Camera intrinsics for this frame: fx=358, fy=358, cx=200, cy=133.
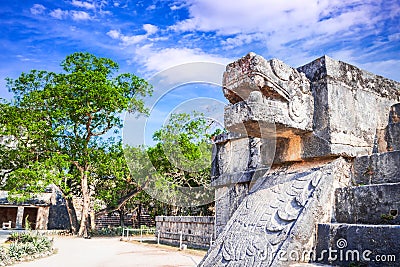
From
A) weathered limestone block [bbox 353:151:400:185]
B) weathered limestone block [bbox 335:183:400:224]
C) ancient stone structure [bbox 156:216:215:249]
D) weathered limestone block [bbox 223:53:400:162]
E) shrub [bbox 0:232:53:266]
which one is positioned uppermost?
weathered limestone block [bbox 223:53:400:162]

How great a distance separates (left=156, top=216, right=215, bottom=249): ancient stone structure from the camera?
466 inches

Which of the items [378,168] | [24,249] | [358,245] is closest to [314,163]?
[378,168]

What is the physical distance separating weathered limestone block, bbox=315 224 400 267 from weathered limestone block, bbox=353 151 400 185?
2.65 ft

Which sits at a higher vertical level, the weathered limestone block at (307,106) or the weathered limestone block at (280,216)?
the weathered limestone block at (307,106)

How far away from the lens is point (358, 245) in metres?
2.55

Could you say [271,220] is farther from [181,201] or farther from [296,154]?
[181,201]

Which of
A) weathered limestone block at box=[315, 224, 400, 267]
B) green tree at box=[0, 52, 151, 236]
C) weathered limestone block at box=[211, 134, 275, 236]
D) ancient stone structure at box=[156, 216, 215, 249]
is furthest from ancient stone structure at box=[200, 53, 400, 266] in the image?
green tree at box=[0, 52, 151, 236]

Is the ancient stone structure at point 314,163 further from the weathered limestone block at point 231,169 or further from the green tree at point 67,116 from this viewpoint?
the green tree at point 67,116

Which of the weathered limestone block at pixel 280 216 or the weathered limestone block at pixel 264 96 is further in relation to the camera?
the weathered limestone block at pixel 264 96

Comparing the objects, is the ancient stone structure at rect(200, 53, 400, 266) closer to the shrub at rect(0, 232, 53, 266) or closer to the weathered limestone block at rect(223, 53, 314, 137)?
the weathered limestone block at rect(223, 53, 314, 137)

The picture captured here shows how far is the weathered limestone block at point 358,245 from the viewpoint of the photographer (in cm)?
238

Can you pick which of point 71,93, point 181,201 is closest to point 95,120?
point 71,93

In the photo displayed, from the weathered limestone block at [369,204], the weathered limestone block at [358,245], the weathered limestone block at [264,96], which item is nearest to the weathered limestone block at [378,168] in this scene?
the weathered limestone block at [369,204]

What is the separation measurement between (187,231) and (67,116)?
1062 cm
